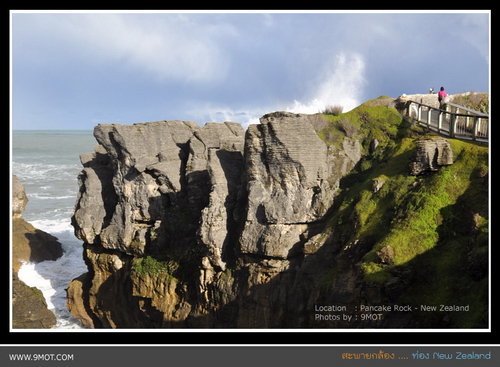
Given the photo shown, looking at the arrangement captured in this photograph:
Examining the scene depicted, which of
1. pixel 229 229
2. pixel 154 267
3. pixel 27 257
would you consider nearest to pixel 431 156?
pixel 229 229

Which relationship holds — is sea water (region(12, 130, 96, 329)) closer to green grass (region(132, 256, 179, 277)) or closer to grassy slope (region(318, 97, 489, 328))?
green grass (region(132, 256, 179, 277))

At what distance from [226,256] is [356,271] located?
306 inches

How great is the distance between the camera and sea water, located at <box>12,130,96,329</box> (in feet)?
114

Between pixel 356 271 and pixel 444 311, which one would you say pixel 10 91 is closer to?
pixel 356 271

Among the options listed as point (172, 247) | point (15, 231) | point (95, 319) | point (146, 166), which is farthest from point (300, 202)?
point (15, 231)

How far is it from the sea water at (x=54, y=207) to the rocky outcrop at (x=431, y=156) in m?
22.7

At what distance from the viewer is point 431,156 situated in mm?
19203

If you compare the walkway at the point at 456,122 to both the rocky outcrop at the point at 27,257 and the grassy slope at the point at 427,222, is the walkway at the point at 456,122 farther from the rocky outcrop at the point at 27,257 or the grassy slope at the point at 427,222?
the rocky outcrop at the point at 27,257

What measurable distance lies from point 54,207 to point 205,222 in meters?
38.2

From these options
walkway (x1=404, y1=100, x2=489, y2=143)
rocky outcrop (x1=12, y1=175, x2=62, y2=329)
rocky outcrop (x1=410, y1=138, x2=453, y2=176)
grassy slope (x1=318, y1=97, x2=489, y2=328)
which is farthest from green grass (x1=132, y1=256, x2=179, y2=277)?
walkway (x1=404, y1=100, x2=489, y2=143)

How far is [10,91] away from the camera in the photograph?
14273 mm

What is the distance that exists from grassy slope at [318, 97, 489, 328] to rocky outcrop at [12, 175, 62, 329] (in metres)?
18.2

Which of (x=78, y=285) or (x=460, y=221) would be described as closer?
(x=460, y=221)

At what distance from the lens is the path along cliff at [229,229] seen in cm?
1977
